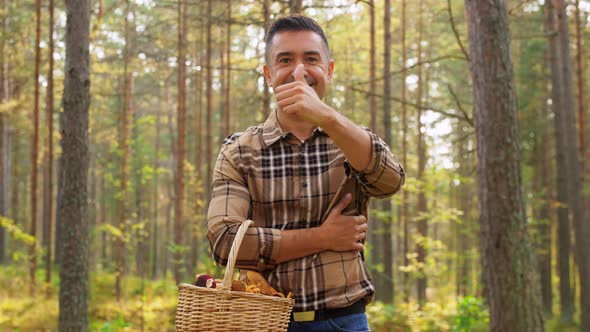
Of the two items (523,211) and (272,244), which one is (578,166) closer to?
(523,211)

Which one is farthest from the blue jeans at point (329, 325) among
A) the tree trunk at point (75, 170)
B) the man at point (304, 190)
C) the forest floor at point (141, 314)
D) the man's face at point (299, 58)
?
the forest floor at point (141, 314)

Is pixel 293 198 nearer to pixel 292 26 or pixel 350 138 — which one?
pixel 350 138

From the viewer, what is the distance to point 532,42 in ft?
62.3

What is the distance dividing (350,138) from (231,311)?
0.70m

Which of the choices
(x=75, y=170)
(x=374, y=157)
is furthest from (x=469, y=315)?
(x=374, y=157)

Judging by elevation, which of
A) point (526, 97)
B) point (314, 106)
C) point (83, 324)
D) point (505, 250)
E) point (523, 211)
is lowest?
point (83, 324)

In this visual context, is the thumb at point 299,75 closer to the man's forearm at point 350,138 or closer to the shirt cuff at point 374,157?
the man's forearm at point 350,138

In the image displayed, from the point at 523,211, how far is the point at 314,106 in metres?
4.78

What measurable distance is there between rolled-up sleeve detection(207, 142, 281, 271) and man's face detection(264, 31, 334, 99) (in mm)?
428

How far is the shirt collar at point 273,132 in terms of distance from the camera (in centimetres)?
226

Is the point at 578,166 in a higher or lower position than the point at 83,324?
higher

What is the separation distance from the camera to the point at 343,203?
2123mm

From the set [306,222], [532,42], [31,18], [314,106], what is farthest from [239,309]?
[532,42]

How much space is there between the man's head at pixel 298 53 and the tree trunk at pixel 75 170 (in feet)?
18.0
